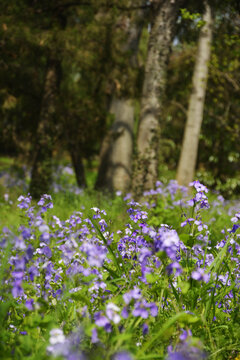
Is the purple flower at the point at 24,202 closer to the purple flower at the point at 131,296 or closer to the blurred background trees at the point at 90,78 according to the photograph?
the purple flower at the point at 131,296

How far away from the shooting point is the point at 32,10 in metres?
8.12

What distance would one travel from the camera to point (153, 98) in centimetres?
709

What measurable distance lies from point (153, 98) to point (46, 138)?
245 cm

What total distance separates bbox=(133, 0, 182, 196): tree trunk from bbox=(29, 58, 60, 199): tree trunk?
203 cm

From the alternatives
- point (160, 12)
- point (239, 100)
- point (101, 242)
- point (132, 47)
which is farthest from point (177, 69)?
point (101, 242)

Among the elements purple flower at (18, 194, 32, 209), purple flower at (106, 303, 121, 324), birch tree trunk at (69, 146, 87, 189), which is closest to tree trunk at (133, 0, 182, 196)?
birch tree trunk at (69, 146, 87, 189)

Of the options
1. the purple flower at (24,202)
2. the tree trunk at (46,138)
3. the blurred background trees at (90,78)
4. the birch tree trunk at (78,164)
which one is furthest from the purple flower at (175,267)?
the birch tree trunk at (78,164)

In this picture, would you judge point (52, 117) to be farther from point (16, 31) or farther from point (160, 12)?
point (160, 12)

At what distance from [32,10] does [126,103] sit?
128 inches

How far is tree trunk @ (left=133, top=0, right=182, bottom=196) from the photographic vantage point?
22.4 feet

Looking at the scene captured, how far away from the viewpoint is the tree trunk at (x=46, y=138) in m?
8.12

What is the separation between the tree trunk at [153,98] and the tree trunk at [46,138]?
203 centimetres

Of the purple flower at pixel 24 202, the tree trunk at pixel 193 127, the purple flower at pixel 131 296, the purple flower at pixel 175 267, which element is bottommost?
the purple flower at pixel 131 296

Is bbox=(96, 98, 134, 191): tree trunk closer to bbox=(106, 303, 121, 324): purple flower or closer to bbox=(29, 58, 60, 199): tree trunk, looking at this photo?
bbox=(29, 58, 60, 199): tree trunk
